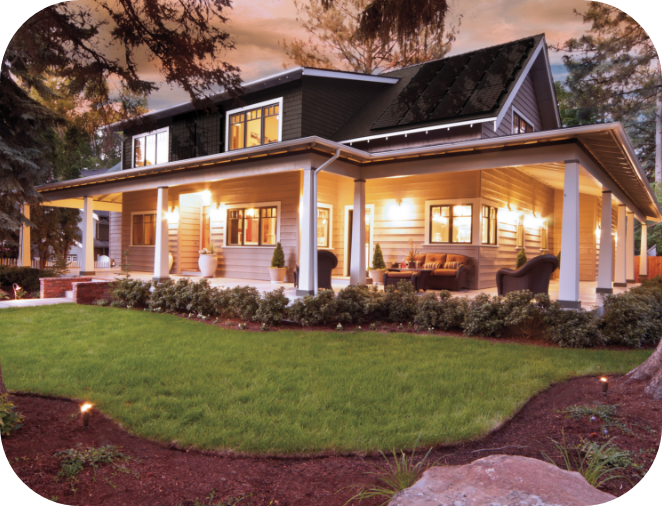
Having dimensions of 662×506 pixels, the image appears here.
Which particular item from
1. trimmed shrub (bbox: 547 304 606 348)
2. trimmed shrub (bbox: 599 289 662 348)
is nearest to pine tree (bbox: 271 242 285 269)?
trimmed shrub (bbox: 547 304 606 348)

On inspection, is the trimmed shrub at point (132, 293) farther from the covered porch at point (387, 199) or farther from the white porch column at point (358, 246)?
the white porch column at point (358, 246)

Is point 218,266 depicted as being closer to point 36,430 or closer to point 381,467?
point 36,430

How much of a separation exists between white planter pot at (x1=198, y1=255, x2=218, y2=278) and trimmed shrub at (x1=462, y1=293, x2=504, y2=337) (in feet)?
24.3

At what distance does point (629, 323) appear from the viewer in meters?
5.93

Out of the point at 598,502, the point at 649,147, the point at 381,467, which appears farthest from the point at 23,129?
the point at 649,147

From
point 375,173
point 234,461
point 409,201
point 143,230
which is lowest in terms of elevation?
point 234,461

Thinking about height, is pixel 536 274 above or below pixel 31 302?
above

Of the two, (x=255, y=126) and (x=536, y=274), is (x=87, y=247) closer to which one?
(x=255, y=126)

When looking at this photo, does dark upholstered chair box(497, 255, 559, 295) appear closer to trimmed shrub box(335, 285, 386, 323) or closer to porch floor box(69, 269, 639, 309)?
porch floor box(69, 269, 639, 309)

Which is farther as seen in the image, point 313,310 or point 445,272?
point 445,272

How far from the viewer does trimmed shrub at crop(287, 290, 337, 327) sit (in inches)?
268

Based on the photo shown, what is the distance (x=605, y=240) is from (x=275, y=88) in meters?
8.18

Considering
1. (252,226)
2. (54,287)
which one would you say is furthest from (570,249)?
(54,287)

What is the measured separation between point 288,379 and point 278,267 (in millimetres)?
6355
